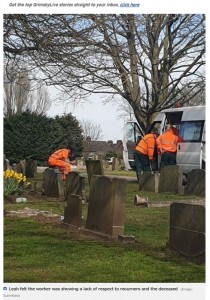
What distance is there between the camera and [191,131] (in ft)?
42.1

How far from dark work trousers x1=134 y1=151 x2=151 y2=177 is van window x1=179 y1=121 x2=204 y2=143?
0.96 m

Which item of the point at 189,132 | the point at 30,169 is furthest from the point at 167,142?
the point at 30,169

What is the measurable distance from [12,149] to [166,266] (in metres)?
15.1

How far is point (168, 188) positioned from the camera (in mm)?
11391

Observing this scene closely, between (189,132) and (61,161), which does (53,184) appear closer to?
(61,161)

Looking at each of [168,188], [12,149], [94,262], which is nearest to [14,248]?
[94,262]

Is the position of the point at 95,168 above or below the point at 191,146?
below

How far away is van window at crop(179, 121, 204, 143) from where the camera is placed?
12625 millimetres

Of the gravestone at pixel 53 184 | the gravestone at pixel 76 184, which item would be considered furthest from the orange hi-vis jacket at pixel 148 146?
the gravestone at pixel 76 184

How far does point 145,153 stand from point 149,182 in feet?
4.77

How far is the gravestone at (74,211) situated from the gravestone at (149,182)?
4619 millimetres

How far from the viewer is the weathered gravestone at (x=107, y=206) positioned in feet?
20.3

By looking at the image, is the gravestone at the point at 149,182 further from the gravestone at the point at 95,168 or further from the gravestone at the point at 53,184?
the gravestone at the point at 53,184
